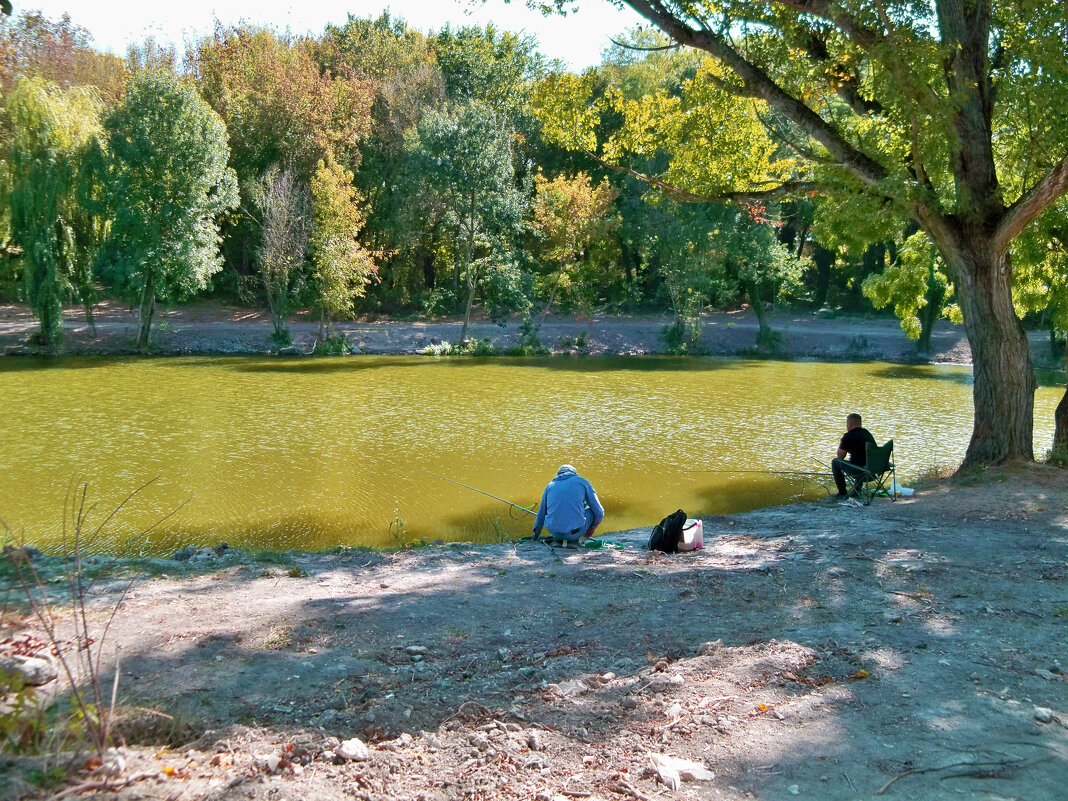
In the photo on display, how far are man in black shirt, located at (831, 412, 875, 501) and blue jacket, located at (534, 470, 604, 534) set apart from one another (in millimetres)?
3878

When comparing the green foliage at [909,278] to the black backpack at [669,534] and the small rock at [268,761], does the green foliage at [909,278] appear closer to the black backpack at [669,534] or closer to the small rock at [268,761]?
the black backpack at [669,534]

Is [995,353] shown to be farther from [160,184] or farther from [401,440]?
[160,184]

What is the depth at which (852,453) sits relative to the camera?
10820 millimetres

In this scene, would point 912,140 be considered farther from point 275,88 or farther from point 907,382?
point 275,88

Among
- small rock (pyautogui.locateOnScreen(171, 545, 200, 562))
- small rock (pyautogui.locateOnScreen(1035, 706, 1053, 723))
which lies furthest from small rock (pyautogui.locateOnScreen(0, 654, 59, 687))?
small rock (pyautogui.locateOnScreen(1035, 706, 1053, 723))

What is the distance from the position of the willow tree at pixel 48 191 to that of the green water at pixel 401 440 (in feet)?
8.90

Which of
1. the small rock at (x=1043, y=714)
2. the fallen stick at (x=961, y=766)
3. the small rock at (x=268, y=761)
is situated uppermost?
the small rock at (x=1043, y=714)

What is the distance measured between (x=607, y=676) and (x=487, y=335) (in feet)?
102

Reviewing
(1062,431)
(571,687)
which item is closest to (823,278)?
(1062,431)

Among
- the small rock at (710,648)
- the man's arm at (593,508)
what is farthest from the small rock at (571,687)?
the man's arm at (593,508)

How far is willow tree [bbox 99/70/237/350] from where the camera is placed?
2786 cm

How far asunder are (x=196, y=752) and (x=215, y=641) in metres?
1.62

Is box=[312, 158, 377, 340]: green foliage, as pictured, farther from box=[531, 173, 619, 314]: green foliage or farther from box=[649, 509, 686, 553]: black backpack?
box=[649, 509, 686, 553]: black backpack

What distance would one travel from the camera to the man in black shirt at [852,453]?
10.6 metres
